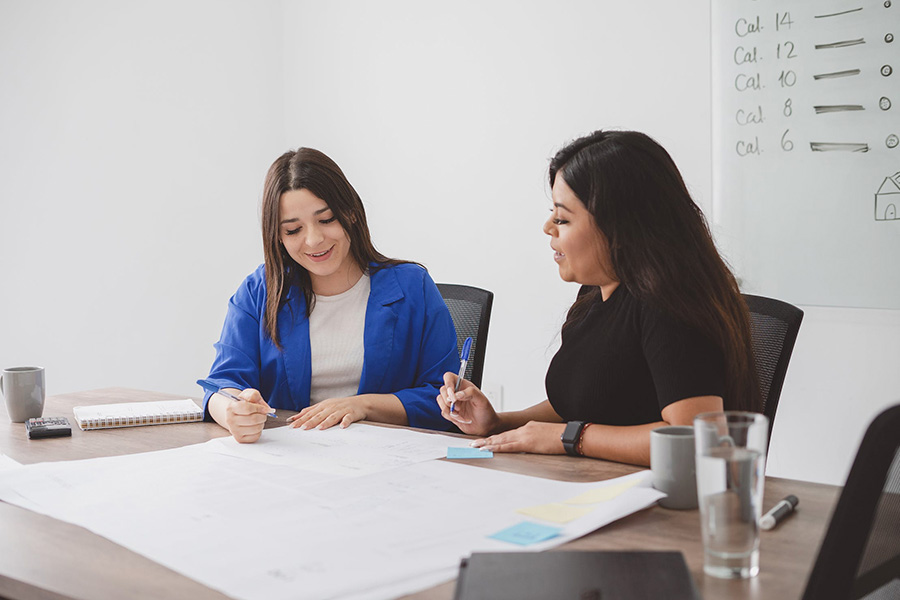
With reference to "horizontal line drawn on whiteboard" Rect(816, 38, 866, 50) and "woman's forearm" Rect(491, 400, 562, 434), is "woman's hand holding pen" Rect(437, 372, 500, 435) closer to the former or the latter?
"woman's forearm" Rect(491, 400, 562, 434)

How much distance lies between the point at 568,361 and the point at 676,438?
0.54 m

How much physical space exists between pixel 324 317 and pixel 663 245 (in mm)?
926

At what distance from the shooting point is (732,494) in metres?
0.93

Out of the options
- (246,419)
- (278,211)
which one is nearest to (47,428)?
(246,419)

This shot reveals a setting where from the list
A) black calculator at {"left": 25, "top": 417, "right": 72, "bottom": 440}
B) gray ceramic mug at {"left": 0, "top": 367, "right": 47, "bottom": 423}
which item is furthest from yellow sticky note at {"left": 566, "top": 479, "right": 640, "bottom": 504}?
gray ceramic mug at {"left": 0, "top": 367, "right": 47, "bottom": 423}

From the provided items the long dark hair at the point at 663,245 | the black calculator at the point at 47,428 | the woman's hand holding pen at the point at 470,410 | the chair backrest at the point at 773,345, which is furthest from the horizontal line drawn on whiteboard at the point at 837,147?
the black calculator at the point at 47,428

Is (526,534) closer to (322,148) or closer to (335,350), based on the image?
(335,350)

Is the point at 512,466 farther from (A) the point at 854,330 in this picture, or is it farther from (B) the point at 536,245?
(B) the point at 536,245

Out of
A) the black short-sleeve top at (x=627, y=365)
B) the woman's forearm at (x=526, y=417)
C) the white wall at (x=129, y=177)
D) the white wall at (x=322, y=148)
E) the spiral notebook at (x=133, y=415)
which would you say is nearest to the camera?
the black short-sleeve top at (x=627, y=365)

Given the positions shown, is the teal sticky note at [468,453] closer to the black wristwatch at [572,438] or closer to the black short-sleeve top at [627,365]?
the black wristwatch at [572,438]

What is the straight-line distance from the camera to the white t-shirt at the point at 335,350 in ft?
6.84

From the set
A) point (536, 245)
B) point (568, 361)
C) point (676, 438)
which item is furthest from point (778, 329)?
point (536, 245)

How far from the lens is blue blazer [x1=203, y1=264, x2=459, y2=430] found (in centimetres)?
204

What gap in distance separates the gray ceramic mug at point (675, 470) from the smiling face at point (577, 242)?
49 cm
